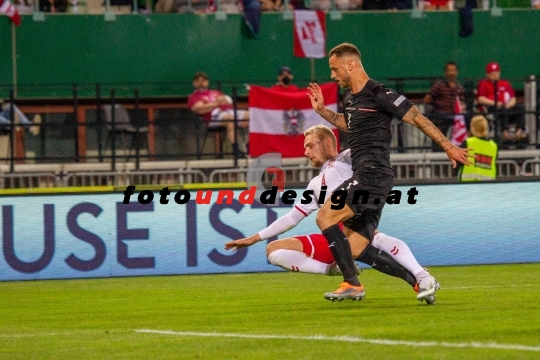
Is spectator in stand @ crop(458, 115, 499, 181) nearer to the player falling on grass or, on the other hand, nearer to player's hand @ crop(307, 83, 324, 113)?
the player falling on grass

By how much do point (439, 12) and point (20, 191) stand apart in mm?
11490

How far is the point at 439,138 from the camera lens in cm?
927

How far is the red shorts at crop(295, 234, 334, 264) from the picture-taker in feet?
35.2

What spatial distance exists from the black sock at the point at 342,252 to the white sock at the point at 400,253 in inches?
16.4

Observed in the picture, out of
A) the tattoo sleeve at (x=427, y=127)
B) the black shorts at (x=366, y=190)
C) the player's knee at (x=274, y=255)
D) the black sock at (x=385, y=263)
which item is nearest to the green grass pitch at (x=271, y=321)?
the black sock at (x=385, y=263)

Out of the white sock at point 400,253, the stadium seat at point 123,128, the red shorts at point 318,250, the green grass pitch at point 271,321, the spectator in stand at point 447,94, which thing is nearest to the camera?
the green grass pitch at point 271,321

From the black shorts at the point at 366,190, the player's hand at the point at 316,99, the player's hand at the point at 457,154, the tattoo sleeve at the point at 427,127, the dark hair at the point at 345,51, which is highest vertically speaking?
the dark hair at the point at 345,51

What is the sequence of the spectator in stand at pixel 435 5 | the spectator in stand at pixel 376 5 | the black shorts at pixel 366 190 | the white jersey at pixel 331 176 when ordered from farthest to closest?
the spectator in stand at pixel 435 5 < the spectator in stand at pixel 376 5 < the white jersey at pixel 331 176 < the black shorts at pixel 366 190

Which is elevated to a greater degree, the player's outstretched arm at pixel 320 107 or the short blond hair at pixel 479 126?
the player's outstretched arm at pixel 320 107

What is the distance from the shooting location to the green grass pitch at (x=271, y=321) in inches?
276

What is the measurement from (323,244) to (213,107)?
9.73m

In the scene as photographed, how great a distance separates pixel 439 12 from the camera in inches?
959

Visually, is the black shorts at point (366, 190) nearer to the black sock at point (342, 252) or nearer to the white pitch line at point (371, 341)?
the black sock at point (342, 252)

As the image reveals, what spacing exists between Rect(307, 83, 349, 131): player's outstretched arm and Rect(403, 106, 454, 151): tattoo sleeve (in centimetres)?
88
